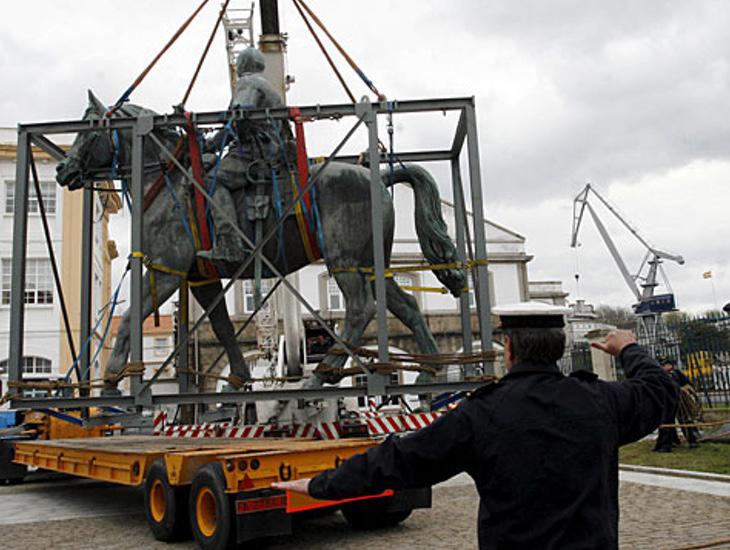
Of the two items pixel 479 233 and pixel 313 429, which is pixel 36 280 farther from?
pixel 479 233

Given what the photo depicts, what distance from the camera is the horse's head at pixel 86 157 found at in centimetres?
788

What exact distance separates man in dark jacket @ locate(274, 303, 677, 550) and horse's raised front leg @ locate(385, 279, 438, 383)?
5538 millimetres

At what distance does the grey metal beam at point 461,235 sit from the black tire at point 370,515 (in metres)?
1.92

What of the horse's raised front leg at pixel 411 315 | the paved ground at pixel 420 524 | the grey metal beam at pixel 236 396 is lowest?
the paved ground at pixel 420 524

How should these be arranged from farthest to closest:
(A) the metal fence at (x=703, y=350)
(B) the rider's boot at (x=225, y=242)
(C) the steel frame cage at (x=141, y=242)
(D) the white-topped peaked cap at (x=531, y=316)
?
(A) the metal fence at (x=703, y=350) → (B) the rider's boot at (x=225, y=242) → (C) the steel frame cage at (x=141, y=242) → (D) the white-topped peaked cap at (x=531, y=316)

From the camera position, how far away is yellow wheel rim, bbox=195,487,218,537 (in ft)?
20.1

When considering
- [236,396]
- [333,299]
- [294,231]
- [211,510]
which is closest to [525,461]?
[211,510]

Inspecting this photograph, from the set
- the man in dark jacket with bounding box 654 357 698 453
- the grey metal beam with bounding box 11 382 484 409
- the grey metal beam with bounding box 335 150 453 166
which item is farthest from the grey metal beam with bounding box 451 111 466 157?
the man in dark jacket with bounding box 654 357 698 453

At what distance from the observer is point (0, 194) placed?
90.7 ft

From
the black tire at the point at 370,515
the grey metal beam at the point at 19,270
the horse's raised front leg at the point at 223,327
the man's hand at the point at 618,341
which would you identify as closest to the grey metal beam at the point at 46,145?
the grey metal beam at the point at 19,270

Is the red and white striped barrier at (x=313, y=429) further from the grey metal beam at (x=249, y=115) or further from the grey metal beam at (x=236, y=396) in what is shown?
the grey metal beam at (x=249, y=115)

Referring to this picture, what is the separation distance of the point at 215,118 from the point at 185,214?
3.57ft

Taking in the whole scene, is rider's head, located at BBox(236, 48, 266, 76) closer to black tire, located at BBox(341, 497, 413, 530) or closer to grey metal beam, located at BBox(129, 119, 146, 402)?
grey metal beam, located at BBox(129, 119, 146, 402)

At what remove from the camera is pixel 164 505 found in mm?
6715
